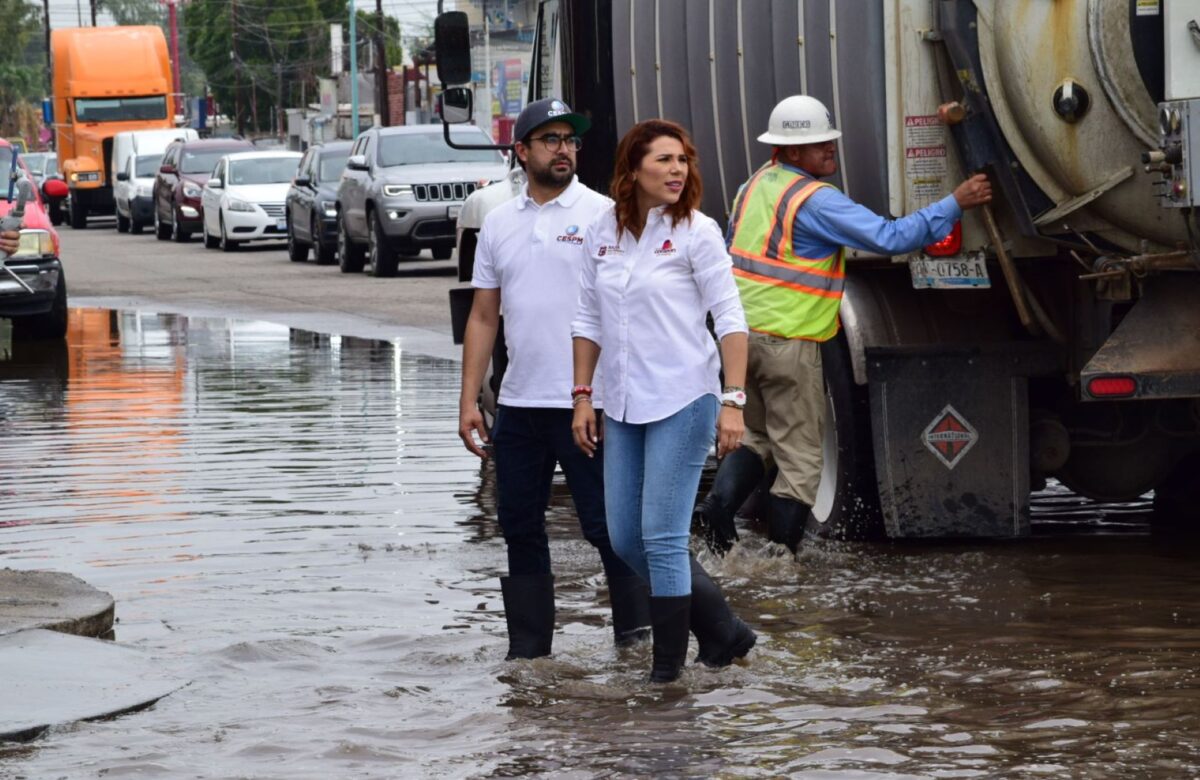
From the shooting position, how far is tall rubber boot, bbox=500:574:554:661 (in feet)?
23.5

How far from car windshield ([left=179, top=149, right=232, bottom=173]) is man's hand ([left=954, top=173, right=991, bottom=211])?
3374 cm

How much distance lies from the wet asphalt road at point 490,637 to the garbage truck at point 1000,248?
31 centimetres

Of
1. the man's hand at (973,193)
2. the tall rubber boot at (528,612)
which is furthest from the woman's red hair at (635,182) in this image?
the man's hand at (973,193)

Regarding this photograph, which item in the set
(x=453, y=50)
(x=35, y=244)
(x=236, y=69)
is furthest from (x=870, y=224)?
(x=236, y=69)

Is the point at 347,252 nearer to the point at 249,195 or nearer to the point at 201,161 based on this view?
the point at 249,195

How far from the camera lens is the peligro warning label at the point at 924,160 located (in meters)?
8.55

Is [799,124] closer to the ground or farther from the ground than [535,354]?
farther from the ground

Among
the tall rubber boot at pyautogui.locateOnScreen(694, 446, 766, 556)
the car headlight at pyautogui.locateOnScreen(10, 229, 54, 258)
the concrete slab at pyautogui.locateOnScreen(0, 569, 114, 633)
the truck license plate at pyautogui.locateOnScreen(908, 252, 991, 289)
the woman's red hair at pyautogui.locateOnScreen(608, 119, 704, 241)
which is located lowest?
the concrete slab at pyautogui.locateOnScreen(0, 569, 114, 633)

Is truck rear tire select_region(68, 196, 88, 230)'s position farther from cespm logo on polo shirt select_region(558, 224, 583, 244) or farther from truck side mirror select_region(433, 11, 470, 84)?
cespm logo on polo shirt select_region(558, 224, 583, 244)

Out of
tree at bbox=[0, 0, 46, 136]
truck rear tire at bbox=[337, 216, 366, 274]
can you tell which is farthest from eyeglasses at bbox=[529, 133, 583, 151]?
tree at bbox=[0, 0, 46, 136]

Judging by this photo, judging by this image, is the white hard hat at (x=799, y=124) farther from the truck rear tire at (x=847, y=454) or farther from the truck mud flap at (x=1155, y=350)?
the truck mud flap at (x=1155, y=350)

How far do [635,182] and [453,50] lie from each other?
588cm

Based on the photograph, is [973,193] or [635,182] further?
[973,193]

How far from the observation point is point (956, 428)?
29.3 feet
